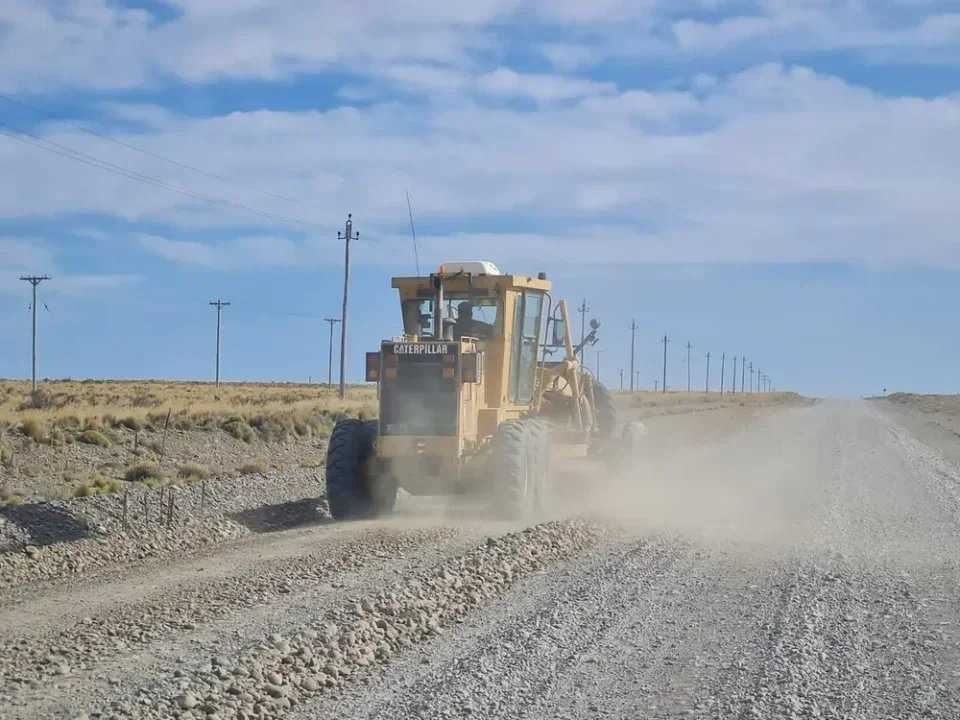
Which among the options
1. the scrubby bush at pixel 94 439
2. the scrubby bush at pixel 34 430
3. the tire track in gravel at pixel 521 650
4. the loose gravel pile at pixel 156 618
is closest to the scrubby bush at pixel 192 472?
the scrubby bush at pixel 94 439

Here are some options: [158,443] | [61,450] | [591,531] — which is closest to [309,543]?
[591,531]

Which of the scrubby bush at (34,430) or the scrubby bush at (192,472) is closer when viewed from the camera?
the scrubby bush at (192,472)

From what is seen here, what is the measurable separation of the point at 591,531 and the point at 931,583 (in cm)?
461

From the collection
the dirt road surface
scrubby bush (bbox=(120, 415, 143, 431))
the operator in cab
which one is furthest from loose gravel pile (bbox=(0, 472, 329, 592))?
scrubby bush (bbox=(120, 415, 143, 431))

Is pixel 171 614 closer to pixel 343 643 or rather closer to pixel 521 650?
pixel 343 643

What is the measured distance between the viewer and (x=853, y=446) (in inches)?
1469

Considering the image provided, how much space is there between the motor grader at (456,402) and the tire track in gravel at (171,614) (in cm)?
231

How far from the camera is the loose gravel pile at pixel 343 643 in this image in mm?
7234

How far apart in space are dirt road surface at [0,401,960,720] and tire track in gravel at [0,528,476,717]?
32 millimetres

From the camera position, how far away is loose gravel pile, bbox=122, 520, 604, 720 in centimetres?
723

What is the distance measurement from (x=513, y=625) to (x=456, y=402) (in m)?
7.26

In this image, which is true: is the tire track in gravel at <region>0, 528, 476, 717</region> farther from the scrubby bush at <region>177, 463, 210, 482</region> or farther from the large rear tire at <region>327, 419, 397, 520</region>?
the scrubby bush at <region>177, 463, 210, 482</region>

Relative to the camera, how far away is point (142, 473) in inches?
942

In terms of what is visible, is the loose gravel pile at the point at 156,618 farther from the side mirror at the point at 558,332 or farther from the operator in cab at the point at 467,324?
the side mirror at the point at 558,332
